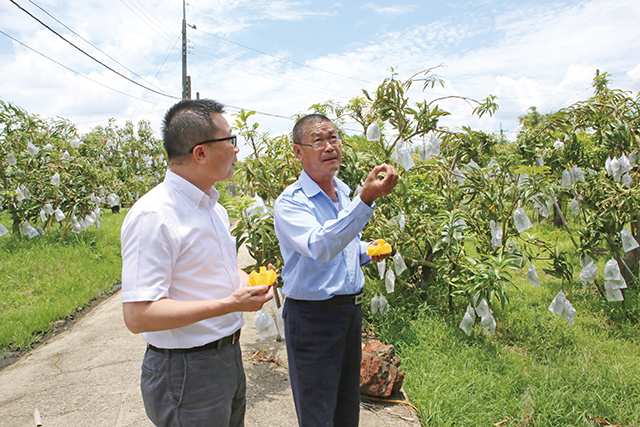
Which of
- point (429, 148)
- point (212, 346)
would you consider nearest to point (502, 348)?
point (429, 148)

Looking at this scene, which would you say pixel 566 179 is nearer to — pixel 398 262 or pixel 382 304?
pixel 398 262

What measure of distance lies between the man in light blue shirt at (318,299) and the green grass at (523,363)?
3.14 feet

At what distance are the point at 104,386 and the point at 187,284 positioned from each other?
2.25m

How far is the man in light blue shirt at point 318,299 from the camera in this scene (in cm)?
173

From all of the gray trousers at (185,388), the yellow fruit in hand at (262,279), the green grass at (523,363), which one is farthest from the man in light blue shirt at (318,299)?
the green grass at (523,363)

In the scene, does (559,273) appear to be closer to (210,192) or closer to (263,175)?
(263,175)

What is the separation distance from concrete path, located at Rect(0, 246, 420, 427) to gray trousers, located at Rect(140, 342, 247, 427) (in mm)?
1324

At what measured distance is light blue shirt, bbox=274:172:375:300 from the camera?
4.73ft

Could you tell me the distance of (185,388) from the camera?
1276 mm

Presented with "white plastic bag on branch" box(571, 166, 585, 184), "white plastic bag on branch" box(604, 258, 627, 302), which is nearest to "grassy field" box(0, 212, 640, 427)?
"white plastic bag on branch" box(604, 258, 627, 302)

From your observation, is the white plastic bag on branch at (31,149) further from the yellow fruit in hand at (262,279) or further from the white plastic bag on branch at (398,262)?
the yellow fruit in hand at (262,279)

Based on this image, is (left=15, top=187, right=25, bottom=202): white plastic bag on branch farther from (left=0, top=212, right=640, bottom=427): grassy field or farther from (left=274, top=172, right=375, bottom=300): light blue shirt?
(left=274, top=172, right=375, bottom=300): light blue shirt

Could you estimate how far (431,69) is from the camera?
3.27 m

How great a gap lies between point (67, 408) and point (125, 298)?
84.3 inches
